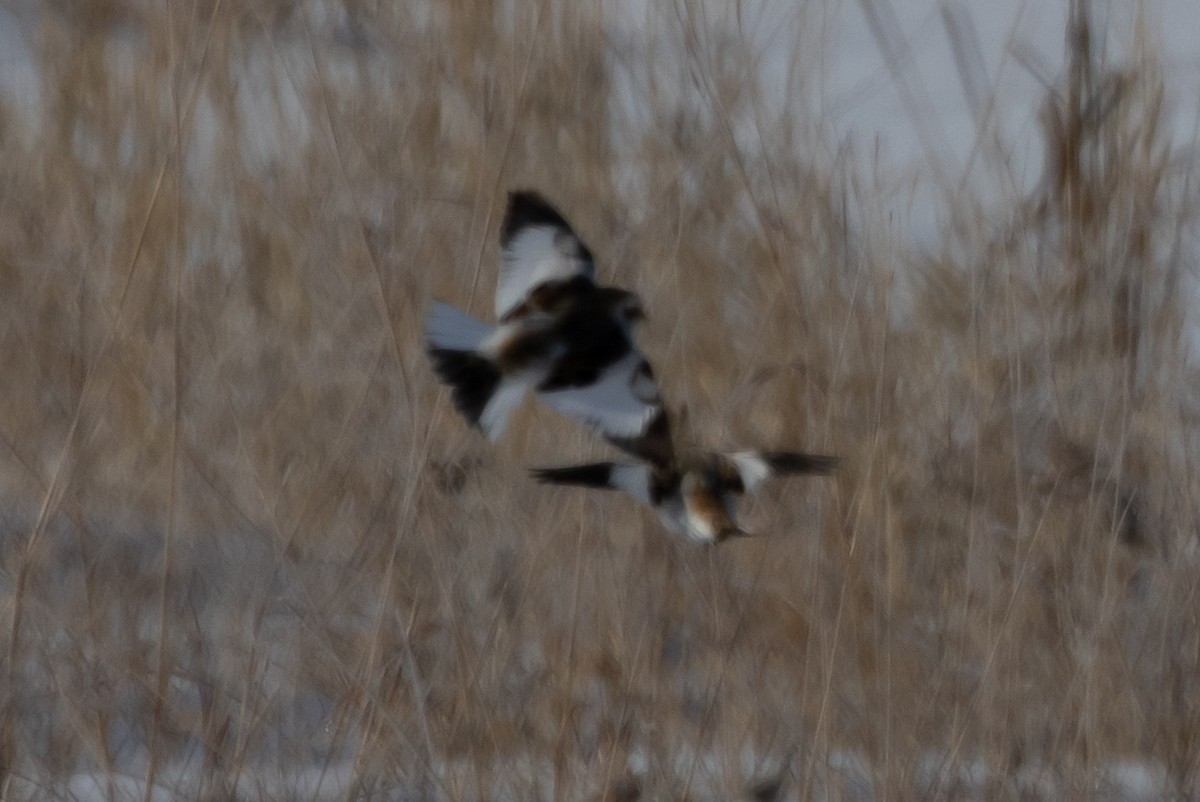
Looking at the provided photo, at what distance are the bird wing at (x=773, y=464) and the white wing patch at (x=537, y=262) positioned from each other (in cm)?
17

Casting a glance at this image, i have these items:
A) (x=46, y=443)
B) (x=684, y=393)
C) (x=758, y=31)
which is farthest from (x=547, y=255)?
(x=46, y=443)

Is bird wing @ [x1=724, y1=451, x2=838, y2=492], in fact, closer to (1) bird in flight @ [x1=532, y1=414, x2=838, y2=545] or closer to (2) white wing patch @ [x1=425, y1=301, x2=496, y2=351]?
(1) bird in flight @ [x1=532, y1=414, x2=838, y2=545]

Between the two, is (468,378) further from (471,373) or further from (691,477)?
(691,477)

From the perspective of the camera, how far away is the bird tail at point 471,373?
87cm

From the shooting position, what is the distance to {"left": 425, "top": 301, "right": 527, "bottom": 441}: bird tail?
2.84ft

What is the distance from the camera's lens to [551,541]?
4.29 ft

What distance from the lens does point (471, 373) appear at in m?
0.87

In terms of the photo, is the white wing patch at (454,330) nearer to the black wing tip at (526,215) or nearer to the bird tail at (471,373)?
the bird tail at (471,373)

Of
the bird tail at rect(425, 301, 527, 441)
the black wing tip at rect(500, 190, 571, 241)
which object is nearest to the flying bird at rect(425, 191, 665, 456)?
the bird tail at rect(425, 301, 527, 441)

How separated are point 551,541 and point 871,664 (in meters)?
0.34

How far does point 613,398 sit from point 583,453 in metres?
0.48

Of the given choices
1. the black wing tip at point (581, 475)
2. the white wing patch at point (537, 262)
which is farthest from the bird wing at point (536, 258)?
the black wing tip at point (581, 475)

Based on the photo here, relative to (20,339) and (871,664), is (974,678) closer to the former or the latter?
(871,664)

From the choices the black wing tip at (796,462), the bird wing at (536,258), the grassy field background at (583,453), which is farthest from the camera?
the grassy field background at (583,453)
